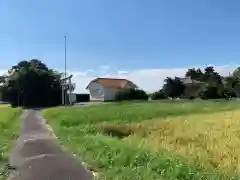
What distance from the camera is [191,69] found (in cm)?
13088

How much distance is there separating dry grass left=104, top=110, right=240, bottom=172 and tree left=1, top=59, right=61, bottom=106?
50.7 m

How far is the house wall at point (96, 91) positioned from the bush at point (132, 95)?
1444cm

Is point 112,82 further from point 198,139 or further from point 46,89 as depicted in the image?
point 198,139

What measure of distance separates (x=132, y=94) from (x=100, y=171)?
77136 millimetres

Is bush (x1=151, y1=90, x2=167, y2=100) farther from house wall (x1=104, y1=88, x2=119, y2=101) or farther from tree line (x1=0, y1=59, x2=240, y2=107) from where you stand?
house wall (x1=104, y1=88, x2=119, y2=101)

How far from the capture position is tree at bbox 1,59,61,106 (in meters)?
77.6

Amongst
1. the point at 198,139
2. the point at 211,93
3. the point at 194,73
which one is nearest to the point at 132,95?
the point at 211,93

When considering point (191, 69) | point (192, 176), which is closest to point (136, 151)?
point (192, 176)

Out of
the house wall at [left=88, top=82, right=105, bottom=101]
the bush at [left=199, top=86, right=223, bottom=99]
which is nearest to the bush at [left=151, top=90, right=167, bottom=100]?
the bush at [left=199, top=86, right=223, bottom=99]

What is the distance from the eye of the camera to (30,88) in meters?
77.7

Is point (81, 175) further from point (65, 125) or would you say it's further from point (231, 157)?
point (65, 125)

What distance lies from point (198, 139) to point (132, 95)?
67.3m

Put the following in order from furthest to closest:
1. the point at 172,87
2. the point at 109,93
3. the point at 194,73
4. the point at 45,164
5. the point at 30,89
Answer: the point at 194,73 → the point at 109,93 → the point at 172,87 → the point at 30,89 → the point at 45,164

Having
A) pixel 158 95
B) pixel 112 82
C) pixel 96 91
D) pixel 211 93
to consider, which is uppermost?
pixel 112 82
